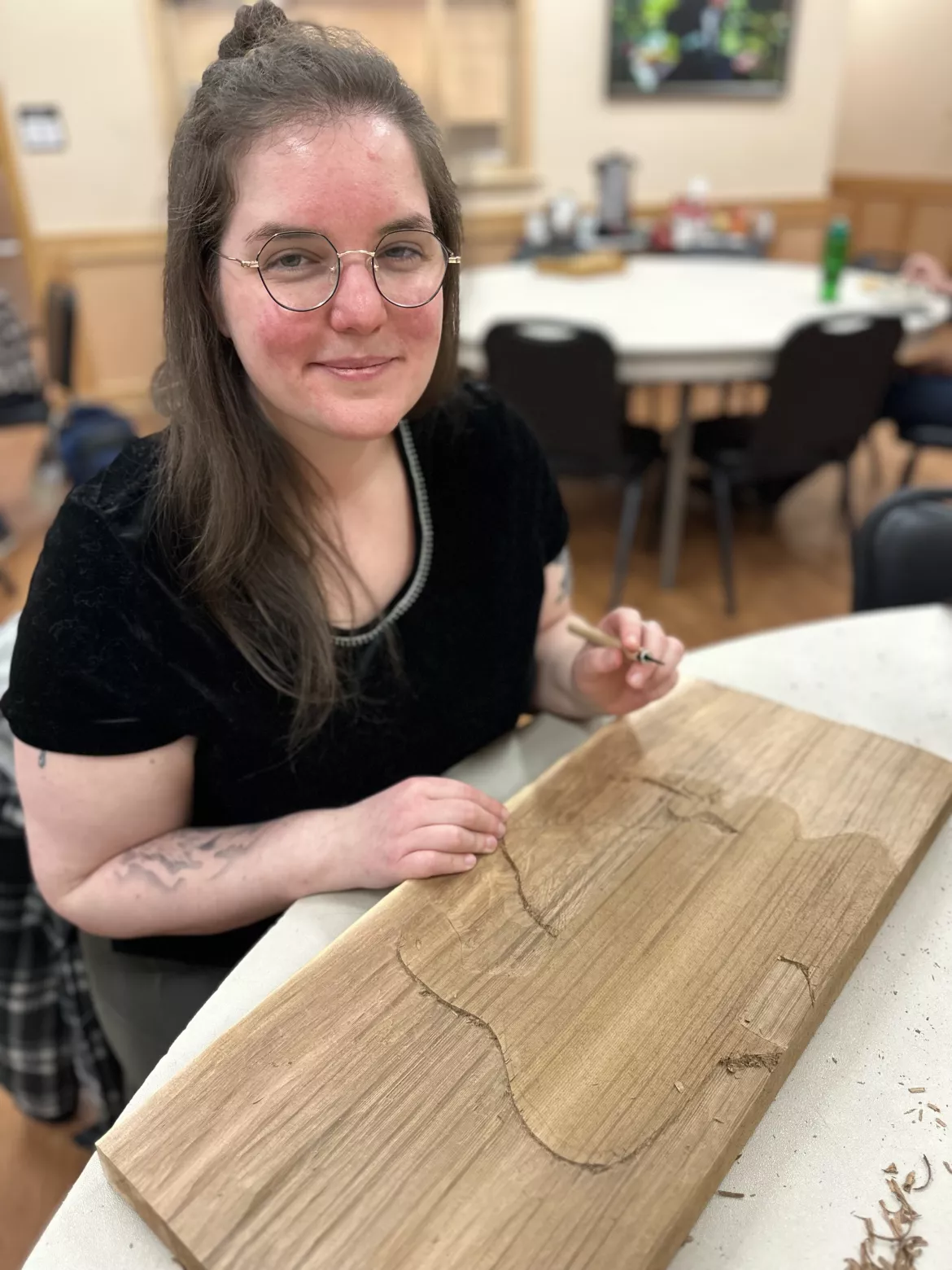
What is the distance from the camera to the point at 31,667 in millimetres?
708

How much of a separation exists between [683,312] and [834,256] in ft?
1.86

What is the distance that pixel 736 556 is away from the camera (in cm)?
314

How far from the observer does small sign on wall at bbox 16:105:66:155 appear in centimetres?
419

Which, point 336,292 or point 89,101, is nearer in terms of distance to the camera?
point 336,292

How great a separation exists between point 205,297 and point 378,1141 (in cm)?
61

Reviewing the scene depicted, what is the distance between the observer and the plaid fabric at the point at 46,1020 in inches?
38.9

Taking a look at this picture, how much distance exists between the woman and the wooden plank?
96 millimetres

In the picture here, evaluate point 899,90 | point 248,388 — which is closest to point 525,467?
point 248,388

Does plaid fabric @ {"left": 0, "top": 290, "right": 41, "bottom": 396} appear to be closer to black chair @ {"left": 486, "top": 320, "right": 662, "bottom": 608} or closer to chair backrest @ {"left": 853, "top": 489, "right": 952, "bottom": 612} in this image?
black chair @ {"left": 486, "top": 320, "right": 662, "bottom": 608}

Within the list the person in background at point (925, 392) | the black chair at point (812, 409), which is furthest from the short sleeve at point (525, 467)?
the person in background at point (925, 392)

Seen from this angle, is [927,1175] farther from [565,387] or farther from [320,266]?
[565,387]

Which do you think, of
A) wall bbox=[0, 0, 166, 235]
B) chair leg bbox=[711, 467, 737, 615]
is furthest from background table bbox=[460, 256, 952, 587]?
wall bbox=[0, 0, 166, 235]

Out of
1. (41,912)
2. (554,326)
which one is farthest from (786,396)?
(41,912)

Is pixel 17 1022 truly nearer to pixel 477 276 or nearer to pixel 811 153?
pixel 477 276
